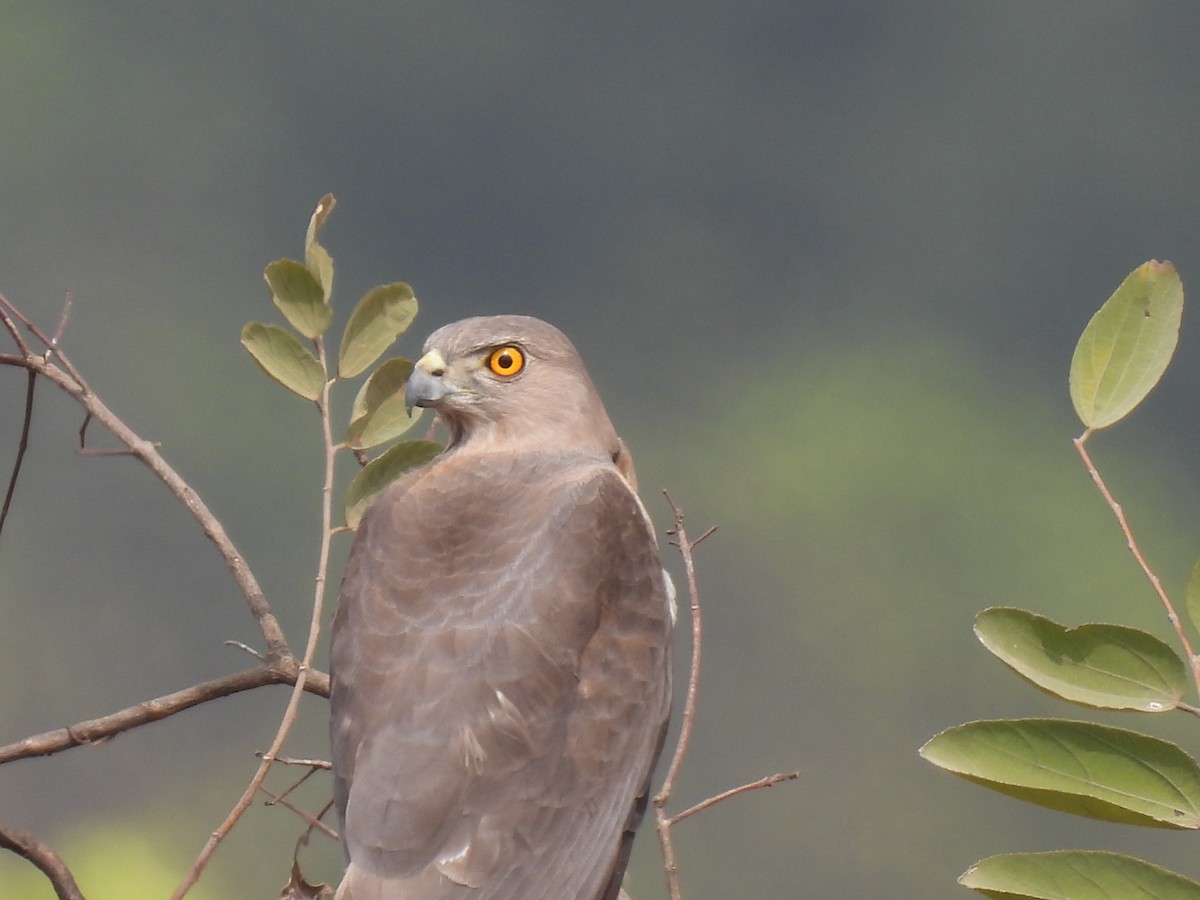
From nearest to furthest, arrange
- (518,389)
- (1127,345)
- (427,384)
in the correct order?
(1127,345)
(427,384)
(518,389)

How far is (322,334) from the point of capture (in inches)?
91.0

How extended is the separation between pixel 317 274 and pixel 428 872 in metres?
0.94

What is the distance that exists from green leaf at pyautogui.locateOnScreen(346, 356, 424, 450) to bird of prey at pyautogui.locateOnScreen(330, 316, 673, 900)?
0.04 m

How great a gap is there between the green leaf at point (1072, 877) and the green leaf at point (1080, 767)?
5cm

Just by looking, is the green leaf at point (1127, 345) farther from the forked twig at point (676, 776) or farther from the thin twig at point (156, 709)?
the thin twig at point (156, 709)

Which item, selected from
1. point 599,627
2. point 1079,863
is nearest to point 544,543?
point 599,627

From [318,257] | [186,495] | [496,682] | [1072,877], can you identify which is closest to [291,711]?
[496,682]

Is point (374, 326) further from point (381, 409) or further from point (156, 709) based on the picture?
point (156, 709)

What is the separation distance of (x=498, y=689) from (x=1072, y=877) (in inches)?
35.2

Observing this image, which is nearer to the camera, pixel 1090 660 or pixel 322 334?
pixel 1090 660

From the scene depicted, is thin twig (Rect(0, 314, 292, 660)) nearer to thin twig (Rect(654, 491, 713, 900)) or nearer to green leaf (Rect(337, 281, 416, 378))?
green leaf (Rect(337, 281, 416, 378))

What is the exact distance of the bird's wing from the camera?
2.09 metres

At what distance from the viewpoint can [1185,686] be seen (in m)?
1.55

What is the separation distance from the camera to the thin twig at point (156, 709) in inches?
94.0
